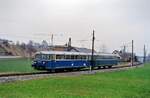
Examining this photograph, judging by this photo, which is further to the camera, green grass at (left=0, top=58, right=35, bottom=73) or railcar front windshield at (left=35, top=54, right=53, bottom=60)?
green grass at (left=0, top=58, right=35, bottom=73)

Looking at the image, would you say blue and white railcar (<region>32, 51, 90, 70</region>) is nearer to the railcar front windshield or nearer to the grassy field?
the railcar front windshield

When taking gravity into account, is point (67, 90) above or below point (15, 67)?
above

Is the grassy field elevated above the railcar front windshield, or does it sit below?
below

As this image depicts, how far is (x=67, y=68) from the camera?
4941 centimetres

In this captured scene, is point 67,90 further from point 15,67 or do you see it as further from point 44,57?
point 15,67

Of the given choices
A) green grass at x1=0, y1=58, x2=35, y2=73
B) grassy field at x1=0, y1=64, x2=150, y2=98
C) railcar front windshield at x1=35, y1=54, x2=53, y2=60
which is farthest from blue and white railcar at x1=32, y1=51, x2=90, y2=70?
grassy field at x1=0, y1=64, x2=150, y2=98

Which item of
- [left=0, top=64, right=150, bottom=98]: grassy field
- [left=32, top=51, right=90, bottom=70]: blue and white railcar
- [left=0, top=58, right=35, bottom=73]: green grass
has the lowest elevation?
[left=0, top=58, right=35, bottom=73]: green grass

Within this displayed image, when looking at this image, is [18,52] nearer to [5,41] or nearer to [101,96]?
[5,41]

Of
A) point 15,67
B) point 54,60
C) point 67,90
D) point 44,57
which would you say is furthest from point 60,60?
point 67,90

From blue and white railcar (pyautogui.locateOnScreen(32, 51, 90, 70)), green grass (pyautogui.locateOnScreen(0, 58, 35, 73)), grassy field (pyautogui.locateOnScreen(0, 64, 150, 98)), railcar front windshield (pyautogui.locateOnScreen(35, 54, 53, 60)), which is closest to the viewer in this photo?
grassy field (pyautogui.locateOnScreen(0, 64, 150, 98))

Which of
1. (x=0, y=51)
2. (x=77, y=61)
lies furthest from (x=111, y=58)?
(x=0, y=51)

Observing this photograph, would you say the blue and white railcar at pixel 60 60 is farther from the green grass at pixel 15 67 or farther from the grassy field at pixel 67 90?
the grassy field at pixel 67 90

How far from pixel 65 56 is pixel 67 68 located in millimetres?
2558

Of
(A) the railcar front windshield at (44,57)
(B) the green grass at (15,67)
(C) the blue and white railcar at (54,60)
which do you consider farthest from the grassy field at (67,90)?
(B) the green grass at (15,67)
